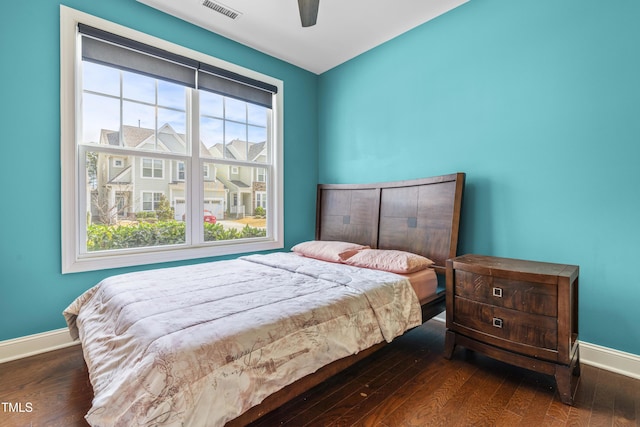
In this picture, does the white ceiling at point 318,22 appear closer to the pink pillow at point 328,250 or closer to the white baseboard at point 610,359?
the pink pillow at point 328,250

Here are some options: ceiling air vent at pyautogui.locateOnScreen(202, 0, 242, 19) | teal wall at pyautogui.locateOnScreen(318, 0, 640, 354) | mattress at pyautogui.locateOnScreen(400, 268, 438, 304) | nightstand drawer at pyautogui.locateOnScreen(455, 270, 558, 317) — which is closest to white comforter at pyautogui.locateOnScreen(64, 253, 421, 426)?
mattress at pyautogui.locateOnScreen(400, 268, 438, 304)

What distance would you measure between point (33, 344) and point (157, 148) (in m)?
1.86

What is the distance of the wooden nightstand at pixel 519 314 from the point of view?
66.6 inches

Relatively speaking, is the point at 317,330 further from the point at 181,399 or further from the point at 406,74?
the point at 406,74

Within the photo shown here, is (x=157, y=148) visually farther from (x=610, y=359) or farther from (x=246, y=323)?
(x=610, y=359)

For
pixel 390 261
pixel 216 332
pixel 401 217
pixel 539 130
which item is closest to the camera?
pixel 216 332

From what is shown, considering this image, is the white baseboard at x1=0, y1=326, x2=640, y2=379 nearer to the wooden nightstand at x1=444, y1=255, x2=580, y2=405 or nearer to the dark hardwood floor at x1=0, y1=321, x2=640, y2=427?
the dark hardwood floor at x1=0, y1=321, x2=640, y2=427

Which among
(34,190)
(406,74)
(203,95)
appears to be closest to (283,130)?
(203,95)

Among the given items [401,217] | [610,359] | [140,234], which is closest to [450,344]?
[610,359]

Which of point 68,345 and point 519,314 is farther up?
point 519,314

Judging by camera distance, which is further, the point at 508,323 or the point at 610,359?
the point at 610,359

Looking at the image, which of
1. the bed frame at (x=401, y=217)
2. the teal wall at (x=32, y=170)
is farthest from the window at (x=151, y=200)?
the bed frame at (x=401, y=217)

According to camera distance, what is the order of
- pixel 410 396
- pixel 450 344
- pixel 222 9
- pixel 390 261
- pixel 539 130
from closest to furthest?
1. pixel 410 396
2. pixel 450 344
3. pixel 539 130
4. pixel 390 261
5. pixel 222 9

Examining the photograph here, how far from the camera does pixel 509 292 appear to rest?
73.7 inches
